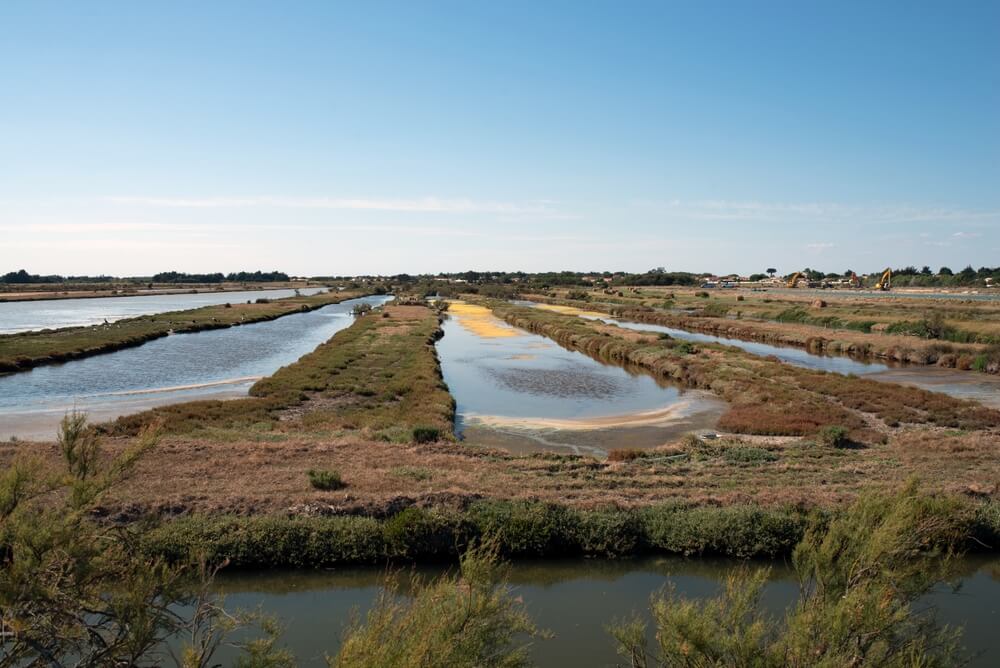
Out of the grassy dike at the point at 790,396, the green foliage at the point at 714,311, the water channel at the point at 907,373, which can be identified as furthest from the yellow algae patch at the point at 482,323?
the green foliage at the point at 714,311

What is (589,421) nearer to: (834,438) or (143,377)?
(834,438)

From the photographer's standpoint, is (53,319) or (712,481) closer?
(712,481)

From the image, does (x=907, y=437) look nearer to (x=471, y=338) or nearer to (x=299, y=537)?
(x=299, y=537)

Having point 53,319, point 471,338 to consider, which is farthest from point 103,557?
point 53,319

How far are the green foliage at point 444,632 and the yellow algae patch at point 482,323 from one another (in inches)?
2300

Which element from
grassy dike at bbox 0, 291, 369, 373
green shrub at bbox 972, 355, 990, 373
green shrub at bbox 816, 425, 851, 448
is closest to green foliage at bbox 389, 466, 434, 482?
green shrub at bbox 816, 425, 851, 448

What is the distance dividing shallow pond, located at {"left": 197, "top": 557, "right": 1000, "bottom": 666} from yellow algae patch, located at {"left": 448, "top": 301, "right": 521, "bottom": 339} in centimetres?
5223

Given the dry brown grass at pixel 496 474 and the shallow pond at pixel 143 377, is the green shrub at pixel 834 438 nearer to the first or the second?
the dry brown grass at pixel 496 474

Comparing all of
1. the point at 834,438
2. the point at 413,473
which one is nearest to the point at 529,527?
the point at 413,473

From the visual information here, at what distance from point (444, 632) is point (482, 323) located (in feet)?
247

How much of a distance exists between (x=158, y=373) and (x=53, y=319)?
4628 cm

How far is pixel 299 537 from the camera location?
47.2ft

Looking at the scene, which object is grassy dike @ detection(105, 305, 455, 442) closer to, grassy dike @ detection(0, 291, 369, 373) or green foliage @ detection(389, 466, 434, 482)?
green foliage @ detection(389, 466, 434, 482)

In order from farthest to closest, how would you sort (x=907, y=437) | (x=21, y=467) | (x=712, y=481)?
(x=907, y=437), (x=712, y=481), (x=21, y=467)
